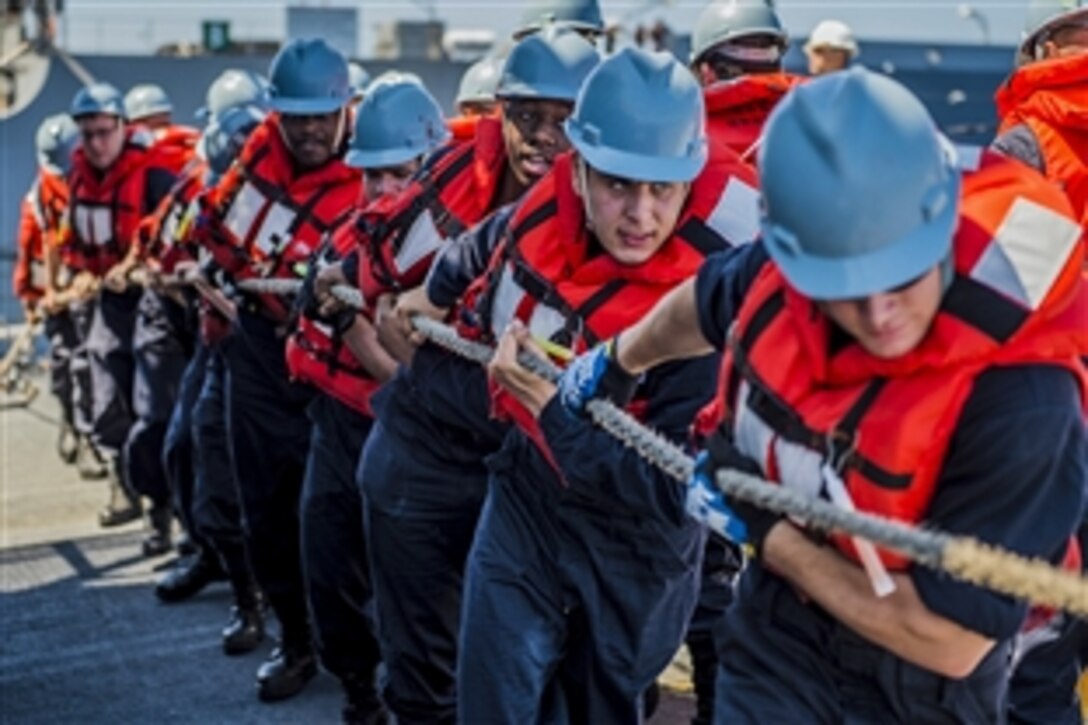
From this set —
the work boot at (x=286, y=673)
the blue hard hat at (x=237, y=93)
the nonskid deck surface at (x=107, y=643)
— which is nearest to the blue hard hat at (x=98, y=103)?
the blue hard hat at (x=237, y=93)

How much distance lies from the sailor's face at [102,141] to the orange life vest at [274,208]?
2734mm

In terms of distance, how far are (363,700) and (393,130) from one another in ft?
5.73

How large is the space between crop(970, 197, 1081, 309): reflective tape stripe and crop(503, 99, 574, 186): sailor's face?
188 cm

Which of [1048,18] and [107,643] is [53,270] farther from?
[1048,18]

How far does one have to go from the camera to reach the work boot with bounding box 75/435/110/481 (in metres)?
9.72

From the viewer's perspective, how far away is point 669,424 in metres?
3.47

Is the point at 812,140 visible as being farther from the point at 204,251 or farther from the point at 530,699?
the point at 204,251

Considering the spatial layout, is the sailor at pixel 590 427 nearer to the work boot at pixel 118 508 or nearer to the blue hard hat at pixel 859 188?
the blue hard hat at pixel 859 188

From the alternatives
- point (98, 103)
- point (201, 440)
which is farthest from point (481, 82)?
point (98, 103)

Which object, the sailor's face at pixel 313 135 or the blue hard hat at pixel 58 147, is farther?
the blue hard hat at pixel 58 147

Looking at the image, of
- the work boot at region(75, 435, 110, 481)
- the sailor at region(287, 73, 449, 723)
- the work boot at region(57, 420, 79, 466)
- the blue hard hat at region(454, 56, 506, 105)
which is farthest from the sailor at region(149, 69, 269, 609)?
the work boot at region(57, 420, 79, 466)

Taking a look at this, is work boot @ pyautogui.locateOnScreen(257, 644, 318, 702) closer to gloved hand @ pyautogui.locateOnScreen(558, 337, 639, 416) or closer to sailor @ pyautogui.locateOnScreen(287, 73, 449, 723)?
sailor @ pyautogui.locateOnScreen(287, 73, 449, 723)

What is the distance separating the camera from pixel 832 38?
30.5ft

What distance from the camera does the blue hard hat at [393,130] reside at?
5125mm
